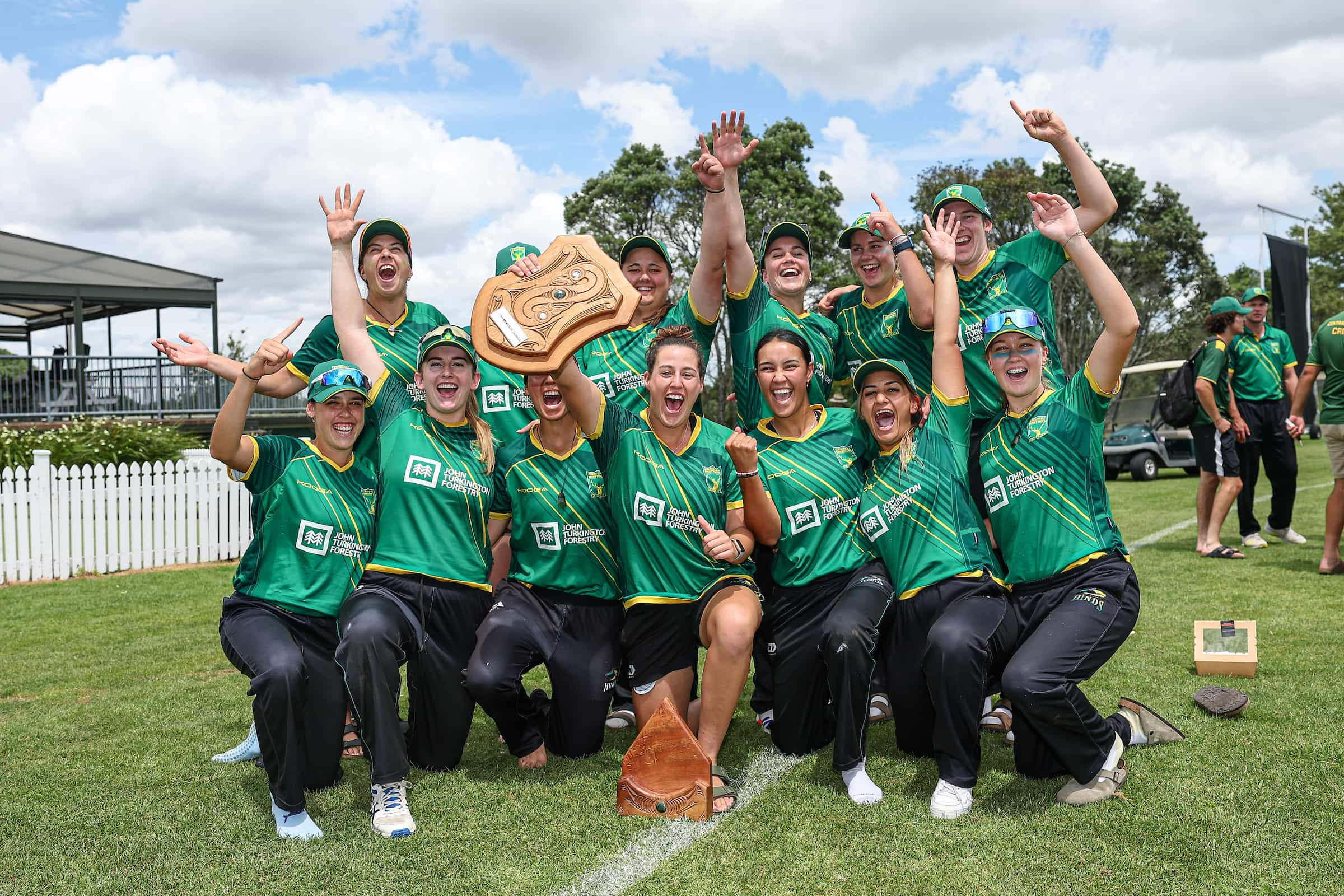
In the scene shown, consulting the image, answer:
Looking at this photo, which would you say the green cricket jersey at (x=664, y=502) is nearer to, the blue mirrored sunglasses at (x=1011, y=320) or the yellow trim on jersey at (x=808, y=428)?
the yellow trim on jersey at (x=808, y=428)

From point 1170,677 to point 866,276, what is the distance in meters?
2.82

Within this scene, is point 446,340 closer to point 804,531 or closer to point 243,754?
point 804,531

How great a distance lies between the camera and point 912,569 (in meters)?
4.21

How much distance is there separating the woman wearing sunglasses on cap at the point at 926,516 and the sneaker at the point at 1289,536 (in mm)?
7080

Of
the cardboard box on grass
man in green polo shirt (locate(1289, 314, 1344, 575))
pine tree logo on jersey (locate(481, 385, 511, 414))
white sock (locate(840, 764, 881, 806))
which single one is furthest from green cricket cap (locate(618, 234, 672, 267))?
man in green polo shirt (locate(1289, 314, 1344, 575))

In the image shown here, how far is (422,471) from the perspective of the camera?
4242 mm

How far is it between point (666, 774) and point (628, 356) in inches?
87.6

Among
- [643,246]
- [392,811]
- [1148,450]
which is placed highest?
[643,246]

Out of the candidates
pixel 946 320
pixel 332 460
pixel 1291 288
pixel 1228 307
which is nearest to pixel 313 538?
pixel 332 460

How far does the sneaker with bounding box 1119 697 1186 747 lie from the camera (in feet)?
14.3

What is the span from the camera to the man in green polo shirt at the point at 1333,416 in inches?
315

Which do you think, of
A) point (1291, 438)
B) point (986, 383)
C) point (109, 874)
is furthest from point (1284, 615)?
point (109, 874)

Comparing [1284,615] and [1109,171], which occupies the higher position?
[1109,171]

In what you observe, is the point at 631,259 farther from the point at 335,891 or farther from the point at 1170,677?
the point at 1170,677
